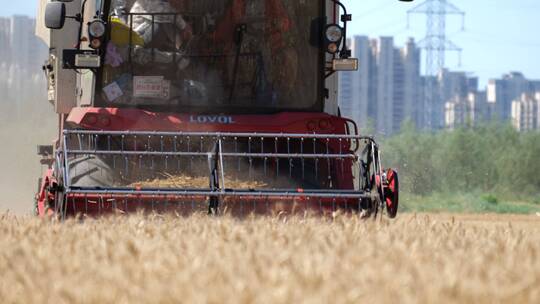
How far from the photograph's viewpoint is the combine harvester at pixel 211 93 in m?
8.13

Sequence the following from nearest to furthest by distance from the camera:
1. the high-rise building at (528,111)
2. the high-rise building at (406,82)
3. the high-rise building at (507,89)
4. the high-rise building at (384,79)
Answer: the high-rise building at (384,79)
the high-rise building at (406,82)
the high-rise building at (528,111)
the high-rise building at (507,89)

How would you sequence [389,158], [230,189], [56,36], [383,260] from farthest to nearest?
[389,158] < [56,36] < [230,189] < [383,260]

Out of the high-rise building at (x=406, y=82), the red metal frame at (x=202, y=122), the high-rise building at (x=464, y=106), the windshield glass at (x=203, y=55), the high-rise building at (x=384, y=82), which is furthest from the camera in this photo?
the high-rise building at (x=406, y=82)

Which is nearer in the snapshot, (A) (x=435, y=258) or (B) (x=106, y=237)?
(A) (x=435, y=258)

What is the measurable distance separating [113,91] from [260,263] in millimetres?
4583

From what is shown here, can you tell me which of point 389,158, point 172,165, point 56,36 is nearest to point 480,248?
point 172,165

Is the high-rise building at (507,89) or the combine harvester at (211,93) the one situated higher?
the high-rise building at (507,89)

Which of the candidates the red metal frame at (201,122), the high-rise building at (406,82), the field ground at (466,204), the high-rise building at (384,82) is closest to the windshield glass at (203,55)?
→ the red metal frame at (201,122)

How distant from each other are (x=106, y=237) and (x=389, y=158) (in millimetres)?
26102

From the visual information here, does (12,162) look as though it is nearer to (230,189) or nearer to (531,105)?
(230,189)

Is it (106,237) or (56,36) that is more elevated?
(56,36)

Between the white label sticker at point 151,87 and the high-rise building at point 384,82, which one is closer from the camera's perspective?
the white label sticker at point 151,87

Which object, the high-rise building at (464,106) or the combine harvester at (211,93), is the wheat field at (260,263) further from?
the high-rise building at (464,106)

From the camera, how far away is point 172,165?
8.19 metres
